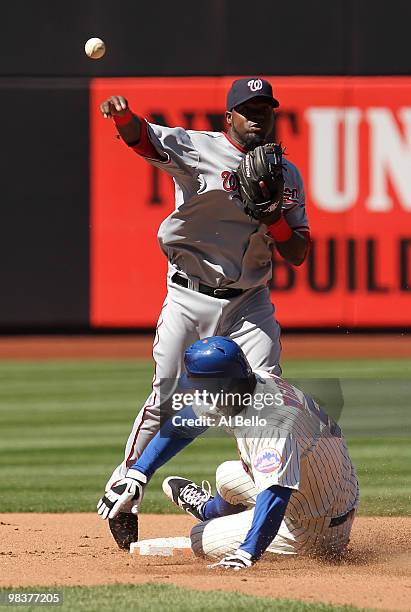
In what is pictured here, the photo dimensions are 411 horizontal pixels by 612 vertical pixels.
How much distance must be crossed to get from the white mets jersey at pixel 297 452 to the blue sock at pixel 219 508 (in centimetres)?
54

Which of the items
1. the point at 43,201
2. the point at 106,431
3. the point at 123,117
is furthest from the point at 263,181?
the point at 43,201

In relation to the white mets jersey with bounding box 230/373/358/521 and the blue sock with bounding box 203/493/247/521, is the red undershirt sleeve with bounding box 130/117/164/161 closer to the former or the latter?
the white mets jersey with bounding box 230/373/358/521

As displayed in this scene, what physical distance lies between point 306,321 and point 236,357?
919 centimetres

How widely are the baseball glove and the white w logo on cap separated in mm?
278

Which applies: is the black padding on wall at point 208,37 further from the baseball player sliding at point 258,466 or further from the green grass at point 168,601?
the green grass at point 168,601

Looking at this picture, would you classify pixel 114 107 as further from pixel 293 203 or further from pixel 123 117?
pixel 293 203

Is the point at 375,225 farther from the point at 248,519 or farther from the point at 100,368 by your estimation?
the point at 248,519

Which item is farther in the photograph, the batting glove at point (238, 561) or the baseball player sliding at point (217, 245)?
the baseball player sliding at point (217, 245)

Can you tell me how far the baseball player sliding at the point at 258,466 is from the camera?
4.17 m

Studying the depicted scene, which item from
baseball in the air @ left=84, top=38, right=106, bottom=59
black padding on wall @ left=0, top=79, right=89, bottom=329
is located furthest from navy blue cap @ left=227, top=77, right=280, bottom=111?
black padding on wall @ left=0, top=79, right=89, bottom=329

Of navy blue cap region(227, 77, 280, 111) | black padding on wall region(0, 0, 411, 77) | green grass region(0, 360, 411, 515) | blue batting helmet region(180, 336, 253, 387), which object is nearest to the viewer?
blue batting helmet region(180, 336, 253, 387)

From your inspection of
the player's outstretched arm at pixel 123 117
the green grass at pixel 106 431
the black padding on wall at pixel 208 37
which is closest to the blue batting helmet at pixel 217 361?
the player's outstretched arm at pixel 123 117

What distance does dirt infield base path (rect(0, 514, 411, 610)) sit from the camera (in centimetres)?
400

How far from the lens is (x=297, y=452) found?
13.9ft
